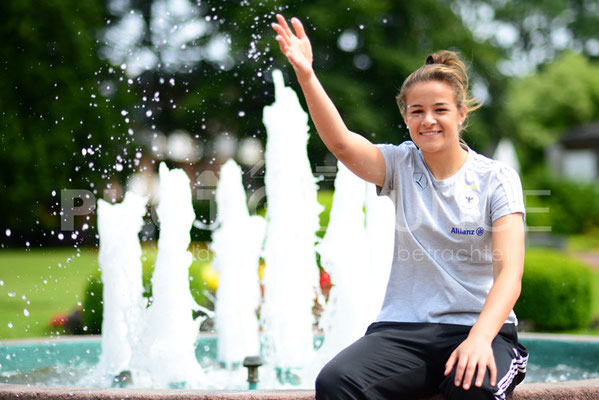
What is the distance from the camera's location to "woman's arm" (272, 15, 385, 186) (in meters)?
2.30

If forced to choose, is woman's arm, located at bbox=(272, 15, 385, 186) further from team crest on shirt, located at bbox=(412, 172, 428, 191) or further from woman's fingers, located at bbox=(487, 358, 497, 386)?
woman's fingers, located at bbox=(487, 358, 497, 386)

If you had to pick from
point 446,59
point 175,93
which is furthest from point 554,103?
point 446,59

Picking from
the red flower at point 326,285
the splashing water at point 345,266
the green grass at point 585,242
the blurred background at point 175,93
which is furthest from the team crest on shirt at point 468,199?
the green grass at point 585,242

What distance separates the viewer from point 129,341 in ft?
14.1

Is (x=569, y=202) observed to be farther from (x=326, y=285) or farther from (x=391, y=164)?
(x=391, y=164)

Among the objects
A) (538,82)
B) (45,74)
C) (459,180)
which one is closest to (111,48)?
(45,74)

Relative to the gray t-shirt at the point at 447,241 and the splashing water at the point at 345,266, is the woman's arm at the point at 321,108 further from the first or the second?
the splashing water at the point at 345,266

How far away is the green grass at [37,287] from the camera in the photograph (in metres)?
9.77

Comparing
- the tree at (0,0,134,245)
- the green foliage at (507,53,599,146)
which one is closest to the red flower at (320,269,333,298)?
the tree at (0,0,134,245)

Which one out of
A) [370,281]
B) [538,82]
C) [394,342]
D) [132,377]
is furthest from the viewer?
[538,82]

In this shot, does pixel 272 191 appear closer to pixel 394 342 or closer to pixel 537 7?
pixel 394 342

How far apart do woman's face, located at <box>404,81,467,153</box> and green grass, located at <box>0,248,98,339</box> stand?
518 cm

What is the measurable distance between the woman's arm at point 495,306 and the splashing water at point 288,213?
3062 millimetres

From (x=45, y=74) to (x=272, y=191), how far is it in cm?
1728
